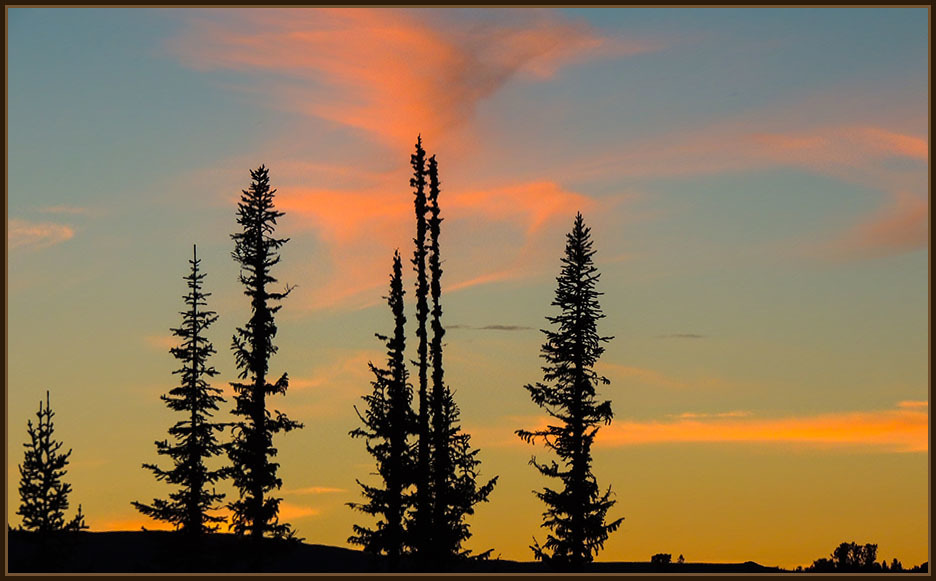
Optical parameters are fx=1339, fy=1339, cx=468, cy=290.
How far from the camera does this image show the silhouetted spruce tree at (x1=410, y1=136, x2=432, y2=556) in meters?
52.6

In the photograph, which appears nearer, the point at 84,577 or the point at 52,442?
the point at 84,577

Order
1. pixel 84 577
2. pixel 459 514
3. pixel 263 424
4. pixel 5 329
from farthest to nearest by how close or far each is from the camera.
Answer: pixel 459 514, pixel 263 424, pixel 5 329, pixel 84 577

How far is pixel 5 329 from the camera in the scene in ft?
134

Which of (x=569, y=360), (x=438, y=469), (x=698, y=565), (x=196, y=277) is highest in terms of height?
(x=196, y=277)

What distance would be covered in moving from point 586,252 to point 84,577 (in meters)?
24.9

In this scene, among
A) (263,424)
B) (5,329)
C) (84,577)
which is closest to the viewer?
(84,577)

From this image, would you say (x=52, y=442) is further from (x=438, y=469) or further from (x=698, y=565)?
(x=698, y=565)

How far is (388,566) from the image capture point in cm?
5284

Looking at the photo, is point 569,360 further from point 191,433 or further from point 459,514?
point 191,433

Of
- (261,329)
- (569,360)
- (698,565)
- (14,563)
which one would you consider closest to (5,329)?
(261,329)

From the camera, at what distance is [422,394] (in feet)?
173

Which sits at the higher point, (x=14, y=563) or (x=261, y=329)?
(x=261, y=329)

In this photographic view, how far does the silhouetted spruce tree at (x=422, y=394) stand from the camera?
173ft

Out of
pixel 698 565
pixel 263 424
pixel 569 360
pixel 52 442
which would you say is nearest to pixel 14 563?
pixel 52 442
